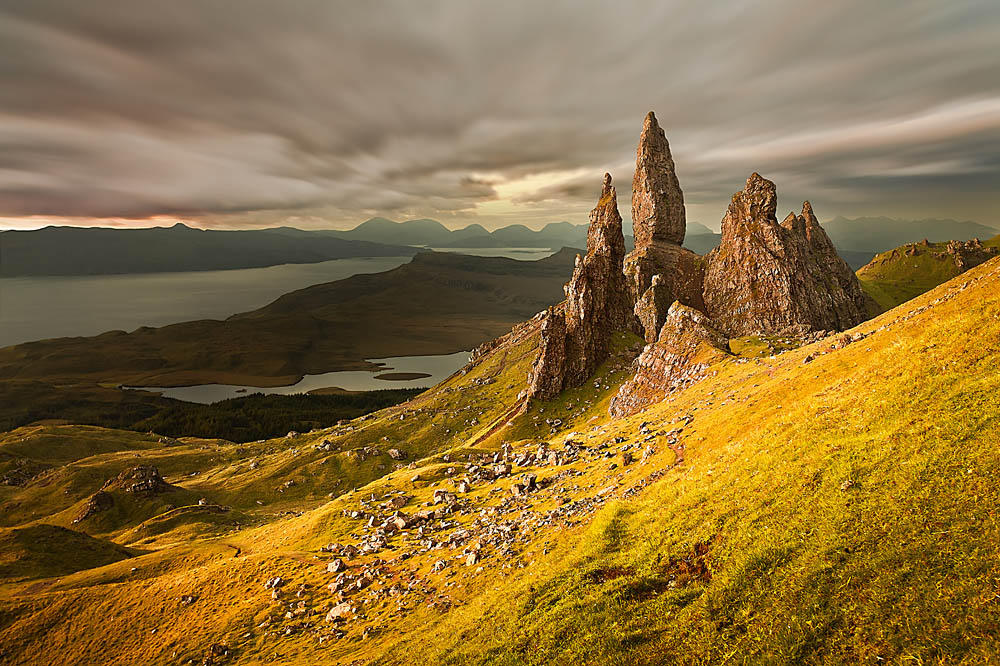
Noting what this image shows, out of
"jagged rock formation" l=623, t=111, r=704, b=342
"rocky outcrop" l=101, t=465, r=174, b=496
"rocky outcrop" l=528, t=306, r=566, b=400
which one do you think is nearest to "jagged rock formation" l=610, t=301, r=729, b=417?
"rocky outcrop" l=528, t=306, r=566, b=400

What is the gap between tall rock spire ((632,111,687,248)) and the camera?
546 feet

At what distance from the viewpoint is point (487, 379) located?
196375mm

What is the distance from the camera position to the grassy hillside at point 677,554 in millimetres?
15156

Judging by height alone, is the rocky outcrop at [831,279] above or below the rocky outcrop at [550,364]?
above

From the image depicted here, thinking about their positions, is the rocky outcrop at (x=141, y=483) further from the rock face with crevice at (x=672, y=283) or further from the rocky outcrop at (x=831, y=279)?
the rocky outcrop at (x=831, y=279)

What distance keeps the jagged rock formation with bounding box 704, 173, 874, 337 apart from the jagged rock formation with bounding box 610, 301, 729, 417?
51228 millimetres

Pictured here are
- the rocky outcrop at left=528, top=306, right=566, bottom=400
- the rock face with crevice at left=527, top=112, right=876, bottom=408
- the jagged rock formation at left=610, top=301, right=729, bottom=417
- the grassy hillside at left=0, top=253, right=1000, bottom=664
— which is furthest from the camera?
the rock face with crevice at left=527, top=112, right=876, bottom=408

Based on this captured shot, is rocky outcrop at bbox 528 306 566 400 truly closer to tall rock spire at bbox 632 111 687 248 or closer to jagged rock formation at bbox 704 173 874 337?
jagged rock formation at bbox 704 173 874 337

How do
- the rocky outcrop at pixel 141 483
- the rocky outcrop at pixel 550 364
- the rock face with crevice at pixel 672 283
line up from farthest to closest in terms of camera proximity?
the rocky outcrop at pixel 141 483 → the rock face with crevice at pixel 672 283 → the rocky outcrop at pixel 550 364

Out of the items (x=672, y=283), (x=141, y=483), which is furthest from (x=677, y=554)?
(x=141, y=483)

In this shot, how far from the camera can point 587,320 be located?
120812 mm

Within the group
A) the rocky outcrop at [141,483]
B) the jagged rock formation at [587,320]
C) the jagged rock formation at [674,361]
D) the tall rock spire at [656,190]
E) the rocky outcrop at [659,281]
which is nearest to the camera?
the jagged rock formation at [674,361]

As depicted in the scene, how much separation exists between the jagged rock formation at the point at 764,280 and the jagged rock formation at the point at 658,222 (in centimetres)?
885

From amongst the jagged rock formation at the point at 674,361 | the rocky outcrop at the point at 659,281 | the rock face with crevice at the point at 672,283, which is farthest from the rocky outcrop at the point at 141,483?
the rocky outcrop at the point at 659,281
